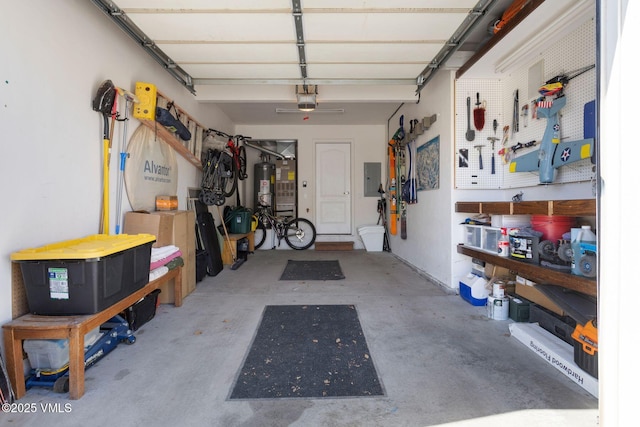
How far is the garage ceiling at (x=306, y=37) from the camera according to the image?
217 centimetres

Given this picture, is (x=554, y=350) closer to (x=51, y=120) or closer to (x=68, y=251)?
(x=68, y=251)

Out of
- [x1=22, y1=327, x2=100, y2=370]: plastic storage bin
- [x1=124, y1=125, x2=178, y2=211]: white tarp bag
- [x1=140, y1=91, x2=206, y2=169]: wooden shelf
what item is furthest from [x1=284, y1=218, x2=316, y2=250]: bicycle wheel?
[x1=22, y1=327, x2=100, y2=370]: plastic storage bin

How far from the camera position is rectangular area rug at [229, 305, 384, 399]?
1.67m

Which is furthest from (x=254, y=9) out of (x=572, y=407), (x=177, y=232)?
(x=572, y=407)

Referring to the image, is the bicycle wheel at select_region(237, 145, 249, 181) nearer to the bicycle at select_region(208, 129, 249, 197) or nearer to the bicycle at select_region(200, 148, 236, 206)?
the bicycle at select_region(208, 129, 249, 197)

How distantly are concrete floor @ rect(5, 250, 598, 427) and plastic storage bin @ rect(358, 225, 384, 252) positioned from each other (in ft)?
10.2

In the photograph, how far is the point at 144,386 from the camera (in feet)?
5.64

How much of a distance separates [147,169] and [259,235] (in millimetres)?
3677

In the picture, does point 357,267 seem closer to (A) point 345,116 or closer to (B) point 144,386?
(A) point 345,116

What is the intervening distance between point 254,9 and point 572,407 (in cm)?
310

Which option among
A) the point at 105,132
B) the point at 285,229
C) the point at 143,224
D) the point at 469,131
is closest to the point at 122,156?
the point at 105,132

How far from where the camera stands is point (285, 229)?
256 inches

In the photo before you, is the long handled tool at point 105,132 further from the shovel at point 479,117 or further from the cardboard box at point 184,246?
the shovel at point 479,117

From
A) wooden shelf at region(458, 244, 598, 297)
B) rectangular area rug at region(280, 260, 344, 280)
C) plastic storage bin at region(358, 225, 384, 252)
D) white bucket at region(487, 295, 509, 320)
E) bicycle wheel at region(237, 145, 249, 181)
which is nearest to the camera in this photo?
wooden shelf at region(458, 244, 598, 297)
